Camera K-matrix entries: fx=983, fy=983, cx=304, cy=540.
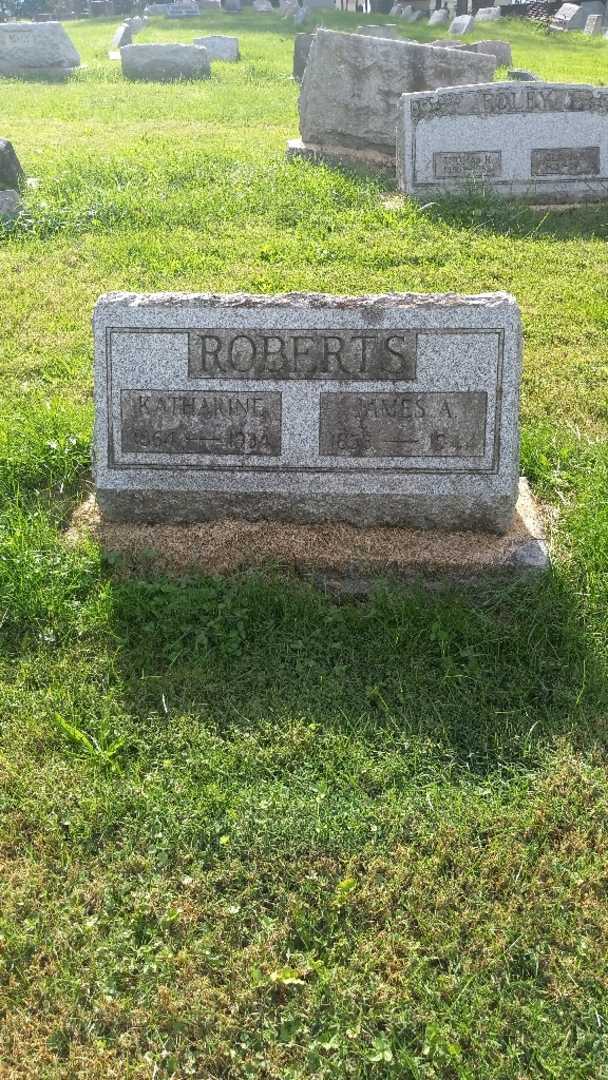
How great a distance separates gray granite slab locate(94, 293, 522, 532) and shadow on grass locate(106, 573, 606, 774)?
0.39 meters

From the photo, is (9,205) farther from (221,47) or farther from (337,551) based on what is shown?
(221,47)

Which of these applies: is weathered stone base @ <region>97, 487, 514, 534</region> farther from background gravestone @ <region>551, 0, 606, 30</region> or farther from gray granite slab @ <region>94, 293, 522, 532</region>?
background gravestone @ <region>551, 0, 606, 30</region>

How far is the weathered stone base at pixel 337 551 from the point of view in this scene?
365 cm

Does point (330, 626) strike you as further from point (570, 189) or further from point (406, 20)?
point (406, 20)

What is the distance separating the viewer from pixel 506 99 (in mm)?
8148

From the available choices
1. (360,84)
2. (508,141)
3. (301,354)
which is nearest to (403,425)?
(301,354)

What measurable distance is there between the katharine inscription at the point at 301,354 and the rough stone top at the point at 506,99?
17.3ft

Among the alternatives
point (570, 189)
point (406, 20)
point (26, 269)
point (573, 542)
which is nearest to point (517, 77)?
point (570, 189)

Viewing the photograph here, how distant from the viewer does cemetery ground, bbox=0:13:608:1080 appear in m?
2.29

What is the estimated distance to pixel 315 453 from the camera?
3.76 metres

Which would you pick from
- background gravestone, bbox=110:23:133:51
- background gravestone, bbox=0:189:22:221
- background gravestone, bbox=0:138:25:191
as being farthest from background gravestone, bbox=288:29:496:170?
background gravestone, bbox=110:23:133:51

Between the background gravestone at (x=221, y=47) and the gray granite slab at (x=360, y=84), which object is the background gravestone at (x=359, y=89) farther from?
the background gravestone at (x=221, y=47)

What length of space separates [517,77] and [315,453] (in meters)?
11.1

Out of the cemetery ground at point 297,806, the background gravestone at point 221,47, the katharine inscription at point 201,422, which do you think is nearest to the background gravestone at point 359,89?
the cemetery ground at point 297,806
